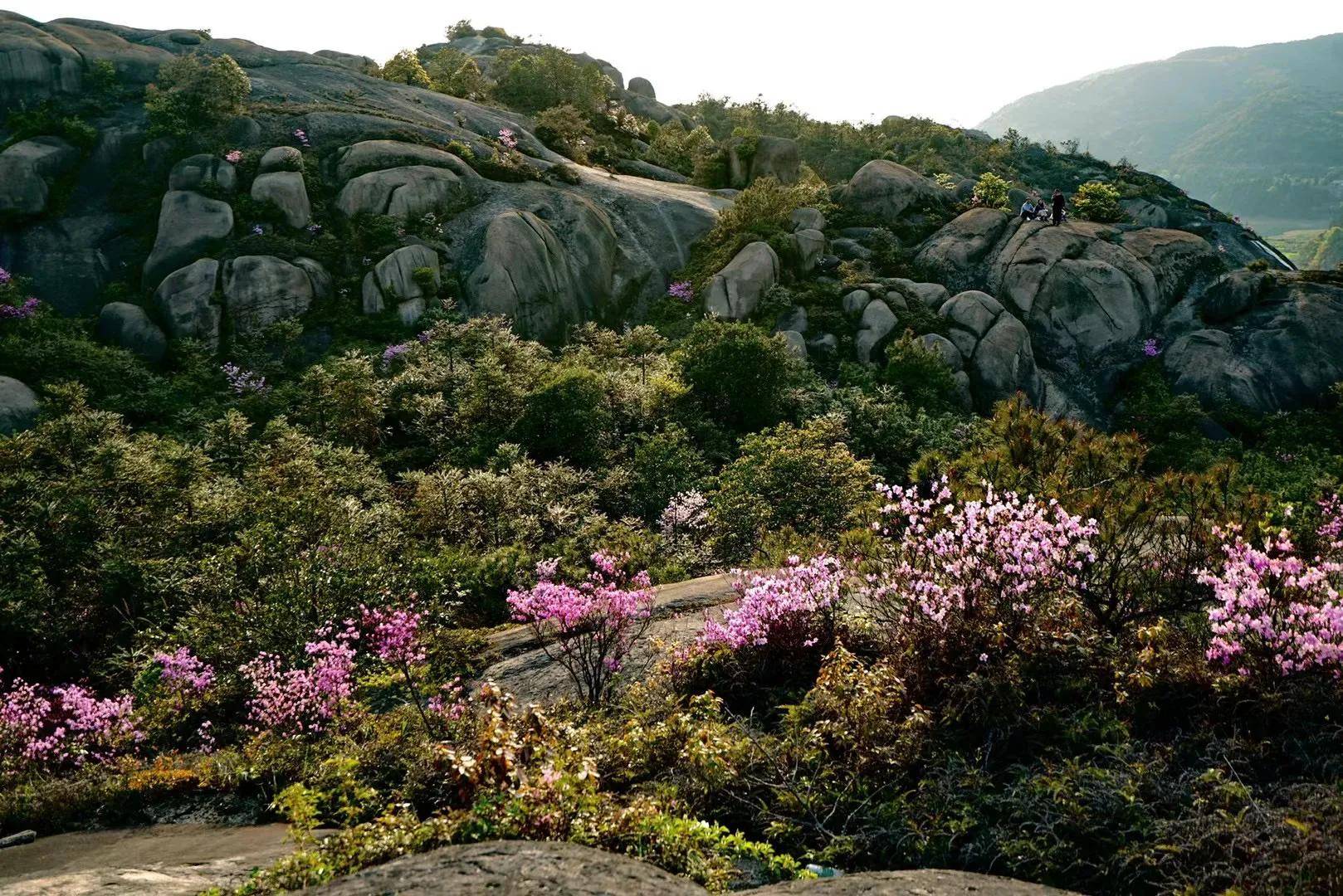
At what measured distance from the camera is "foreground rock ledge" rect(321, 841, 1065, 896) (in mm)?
3922

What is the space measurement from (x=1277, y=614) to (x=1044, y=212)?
116ft

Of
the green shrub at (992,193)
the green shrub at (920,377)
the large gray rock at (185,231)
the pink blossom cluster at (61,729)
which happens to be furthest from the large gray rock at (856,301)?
the pink blossom cluster at (61,729)

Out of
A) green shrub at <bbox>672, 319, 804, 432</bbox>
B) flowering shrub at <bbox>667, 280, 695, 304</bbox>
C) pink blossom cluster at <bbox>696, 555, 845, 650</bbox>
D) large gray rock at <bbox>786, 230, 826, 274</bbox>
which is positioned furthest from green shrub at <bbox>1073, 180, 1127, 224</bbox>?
pink blossom cluster at <bbox>696, 555, 845, 650</bbox>

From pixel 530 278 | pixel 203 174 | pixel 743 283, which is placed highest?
pixel 203 174

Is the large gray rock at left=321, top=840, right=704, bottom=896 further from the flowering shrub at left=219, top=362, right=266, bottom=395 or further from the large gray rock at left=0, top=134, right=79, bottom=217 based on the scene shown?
the large gray rock at left=0, top=134, right=79, bottom=217

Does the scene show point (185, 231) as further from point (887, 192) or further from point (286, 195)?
point (887, 192)

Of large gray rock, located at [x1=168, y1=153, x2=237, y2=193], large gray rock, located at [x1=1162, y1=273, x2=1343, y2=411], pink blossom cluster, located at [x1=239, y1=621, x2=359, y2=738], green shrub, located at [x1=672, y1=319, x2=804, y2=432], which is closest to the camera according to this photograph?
pink blossom cluster, located at [x1=239, y1=621, x2=359, y2=738]

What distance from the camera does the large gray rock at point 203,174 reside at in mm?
29000

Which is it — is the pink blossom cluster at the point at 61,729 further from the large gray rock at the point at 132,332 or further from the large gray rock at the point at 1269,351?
the large gray rock at the point at 1269,351

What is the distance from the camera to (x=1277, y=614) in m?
5.94

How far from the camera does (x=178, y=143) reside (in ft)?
99.8

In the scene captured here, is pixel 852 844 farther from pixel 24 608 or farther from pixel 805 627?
pixel 24 608

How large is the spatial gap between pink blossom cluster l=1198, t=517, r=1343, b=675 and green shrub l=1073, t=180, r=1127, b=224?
36337 millimetres

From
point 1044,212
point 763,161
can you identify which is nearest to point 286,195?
A: point 763,161
